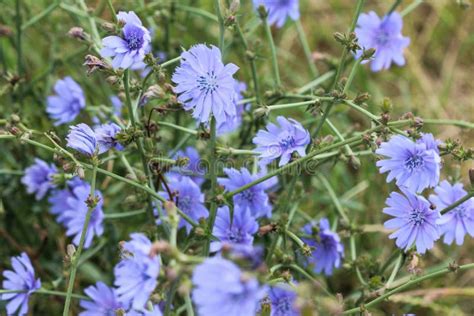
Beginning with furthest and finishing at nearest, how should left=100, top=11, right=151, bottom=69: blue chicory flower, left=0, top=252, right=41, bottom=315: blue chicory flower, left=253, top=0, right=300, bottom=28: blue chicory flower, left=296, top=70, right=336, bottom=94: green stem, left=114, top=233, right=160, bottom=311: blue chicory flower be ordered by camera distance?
left=253, top=0, right=300, bottom=28: blue chicory flower → left=296, top=70, right=336, bottom=94: green stem → left=0, top=252, right=41, bottom=315: blue chicory flower → left=100, top=11, right=151, bottom=69: blue chicory flower → left=114, top=233, right=160, bottom=311: blue chicory flower

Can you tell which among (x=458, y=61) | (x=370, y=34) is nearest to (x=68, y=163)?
(x=370, y=34)

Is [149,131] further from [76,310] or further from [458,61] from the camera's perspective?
[458,61]

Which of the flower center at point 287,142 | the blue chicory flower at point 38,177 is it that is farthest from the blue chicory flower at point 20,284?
the flower center at point 287,142

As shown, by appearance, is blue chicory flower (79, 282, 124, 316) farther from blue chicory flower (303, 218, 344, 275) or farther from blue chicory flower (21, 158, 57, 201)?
blue chicory flower (303, 218, 344, 275)

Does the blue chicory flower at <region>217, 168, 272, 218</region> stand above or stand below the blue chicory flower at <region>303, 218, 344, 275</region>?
above

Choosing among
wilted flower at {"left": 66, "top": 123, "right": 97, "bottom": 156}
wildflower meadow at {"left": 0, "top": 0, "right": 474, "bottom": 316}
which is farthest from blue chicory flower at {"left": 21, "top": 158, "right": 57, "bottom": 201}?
wilted flower at {"left": 66, "top": 123, "right": 97, "bottom": 156}

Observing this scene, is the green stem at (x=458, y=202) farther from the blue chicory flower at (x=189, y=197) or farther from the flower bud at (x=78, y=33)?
the flower bud at (x=78, y=33)

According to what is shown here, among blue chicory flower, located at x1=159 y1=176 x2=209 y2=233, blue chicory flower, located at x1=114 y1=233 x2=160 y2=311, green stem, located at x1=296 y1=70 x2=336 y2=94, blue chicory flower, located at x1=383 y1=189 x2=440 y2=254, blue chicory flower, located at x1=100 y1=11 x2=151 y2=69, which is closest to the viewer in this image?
blue chicory flower, located at x1=114 y1=233 x2=160 y2=311
